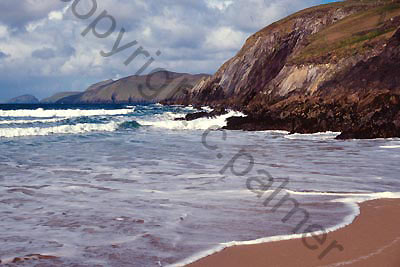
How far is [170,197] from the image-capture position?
30.9ft

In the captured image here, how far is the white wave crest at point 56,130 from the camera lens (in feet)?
97.9

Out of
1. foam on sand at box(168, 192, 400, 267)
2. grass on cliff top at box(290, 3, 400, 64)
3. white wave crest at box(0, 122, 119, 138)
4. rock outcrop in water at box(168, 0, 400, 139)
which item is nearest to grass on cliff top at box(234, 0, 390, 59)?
rock outcrop in water at box(168, 0, 400, 139)

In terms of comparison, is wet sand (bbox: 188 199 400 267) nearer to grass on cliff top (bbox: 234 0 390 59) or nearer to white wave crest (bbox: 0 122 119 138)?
white wave crest (bbox: 0 122 119 138)

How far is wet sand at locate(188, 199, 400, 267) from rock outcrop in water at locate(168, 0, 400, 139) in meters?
15.5

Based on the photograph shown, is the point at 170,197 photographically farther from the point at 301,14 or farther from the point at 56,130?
the point at 301,14

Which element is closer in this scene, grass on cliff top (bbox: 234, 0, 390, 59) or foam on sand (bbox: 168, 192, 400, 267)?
foam on sand (bbox: 168, 192, 400, 267)

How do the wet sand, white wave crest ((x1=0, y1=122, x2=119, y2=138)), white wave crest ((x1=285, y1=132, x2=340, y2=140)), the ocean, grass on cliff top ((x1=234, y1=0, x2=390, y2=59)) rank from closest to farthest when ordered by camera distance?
the wet sand < the ocean < white wave crest ((x1=285, y1=132, x2=340, y2=140)) < white wave crest ((x1=0, y1=122, x2=119, y2=138)) < grass on cliff top ((x1=234, y1=0, x2=390, y2=59))

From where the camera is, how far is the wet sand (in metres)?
5.47

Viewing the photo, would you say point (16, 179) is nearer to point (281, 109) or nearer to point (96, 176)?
point (96, 176)

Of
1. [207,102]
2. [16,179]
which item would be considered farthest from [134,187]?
[207,102]

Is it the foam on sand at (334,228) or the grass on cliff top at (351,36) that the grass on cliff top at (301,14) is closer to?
the grass on cliff top at (351,36)

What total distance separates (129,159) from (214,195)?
7.04m

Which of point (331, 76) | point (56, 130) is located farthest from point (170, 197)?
point (331, 76)

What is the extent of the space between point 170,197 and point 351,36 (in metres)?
38.5
